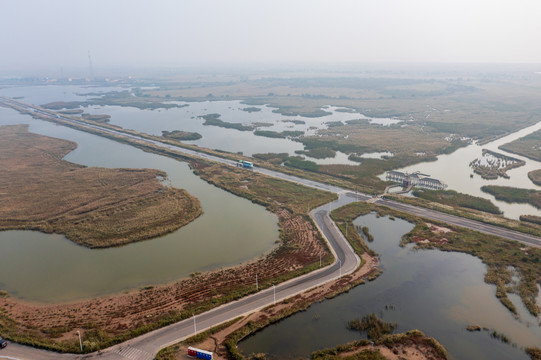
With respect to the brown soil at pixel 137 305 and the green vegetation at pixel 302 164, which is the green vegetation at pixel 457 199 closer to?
the green vegetation at pixel 302 164

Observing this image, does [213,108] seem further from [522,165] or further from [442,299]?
[442,299]

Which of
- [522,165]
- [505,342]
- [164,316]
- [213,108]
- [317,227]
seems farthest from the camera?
[213,108]

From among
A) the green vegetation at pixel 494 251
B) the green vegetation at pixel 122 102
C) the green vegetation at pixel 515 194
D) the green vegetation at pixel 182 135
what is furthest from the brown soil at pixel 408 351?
the green vegetation at pixel 122 102

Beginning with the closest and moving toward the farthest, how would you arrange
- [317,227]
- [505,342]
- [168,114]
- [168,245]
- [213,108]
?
[505,342] < [168,245] < [317,227] < [168,114] < [213,108]

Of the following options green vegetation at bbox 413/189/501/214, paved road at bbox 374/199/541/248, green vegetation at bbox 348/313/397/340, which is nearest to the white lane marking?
green vegetation at bbox 348/313/397/340

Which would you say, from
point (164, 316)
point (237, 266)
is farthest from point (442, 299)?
point (164, 316)

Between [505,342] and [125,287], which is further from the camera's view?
[125,287]

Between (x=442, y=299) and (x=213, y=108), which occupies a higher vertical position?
(x=213, y=108)
